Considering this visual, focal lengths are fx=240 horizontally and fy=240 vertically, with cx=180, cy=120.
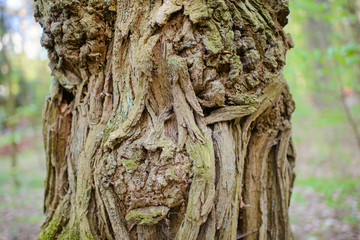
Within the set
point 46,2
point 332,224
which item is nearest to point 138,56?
point 46,2

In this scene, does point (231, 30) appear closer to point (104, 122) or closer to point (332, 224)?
point (104, 122)

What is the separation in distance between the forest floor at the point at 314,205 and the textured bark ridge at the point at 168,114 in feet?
7.74

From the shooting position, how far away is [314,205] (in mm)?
4609

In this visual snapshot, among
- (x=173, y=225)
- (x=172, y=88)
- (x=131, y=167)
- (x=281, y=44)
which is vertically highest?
(x=281, y=44)

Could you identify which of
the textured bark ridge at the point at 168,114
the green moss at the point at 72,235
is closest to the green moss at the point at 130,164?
the textured bark ridge at the point at 168,114

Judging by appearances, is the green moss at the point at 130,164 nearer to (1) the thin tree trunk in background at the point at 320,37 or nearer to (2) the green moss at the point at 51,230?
(2) the green moss at the point at 51,230

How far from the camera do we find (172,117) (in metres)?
1.66

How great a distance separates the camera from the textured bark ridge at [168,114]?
1534 mm

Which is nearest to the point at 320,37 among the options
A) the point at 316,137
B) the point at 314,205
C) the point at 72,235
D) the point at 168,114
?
the point at 316,137

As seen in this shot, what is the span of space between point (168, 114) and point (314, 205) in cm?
432

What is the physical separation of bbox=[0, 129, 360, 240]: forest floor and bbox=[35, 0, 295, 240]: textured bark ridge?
92.9 inches

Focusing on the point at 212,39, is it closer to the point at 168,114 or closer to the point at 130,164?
the point at 168,114

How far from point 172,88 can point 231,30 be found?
0.57 meters

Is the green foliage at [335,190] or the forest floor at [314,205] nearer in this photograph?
the forest floor at [314,205]
